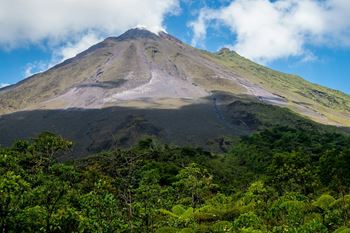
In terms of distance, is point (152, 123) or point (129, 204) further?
point (152, 123)

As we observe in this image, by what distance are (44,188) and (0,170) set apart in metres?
1.99

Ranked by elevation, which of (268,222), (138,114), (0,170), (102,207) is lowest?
(268,222)

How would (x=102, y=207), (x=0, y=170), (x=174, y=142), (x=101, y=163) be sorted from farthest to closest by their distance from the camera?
(x=174, y=142)
(x=101, y=163)
(x=102, y=207)
(x=0, y=170)

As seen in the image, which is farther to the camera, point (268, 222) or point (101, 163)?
point (101, 163)

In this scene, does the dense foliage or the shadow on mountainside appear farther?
the shadow on mountainside

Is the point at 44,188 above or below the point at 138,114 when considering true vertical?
below

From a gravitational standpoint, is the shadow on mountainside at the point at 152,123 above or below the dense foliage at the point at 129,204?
above

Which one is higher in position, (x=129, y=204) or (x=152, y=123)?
(x=152, y=123)

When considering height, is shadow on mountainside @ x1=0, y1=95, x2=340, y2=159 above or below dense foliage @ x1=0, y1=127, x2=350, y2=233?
above

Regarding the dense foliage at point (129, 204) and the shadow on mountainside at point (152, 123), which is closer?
the dense foliage at point (129, 204)

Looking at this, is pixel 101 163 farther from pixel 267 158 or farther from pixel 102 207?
pixel 102 207

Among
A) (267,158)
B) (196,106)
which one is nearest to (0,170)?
(267,158)

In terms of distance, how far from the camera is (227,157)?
9531 cm

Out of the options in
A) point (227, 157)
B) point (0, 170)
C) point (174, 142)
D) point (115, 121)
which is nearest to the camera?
point (0, 170)
